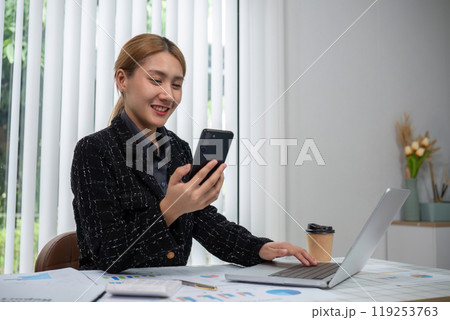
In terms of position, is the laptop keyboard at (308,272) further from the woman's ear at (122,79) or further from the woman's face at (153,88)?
the woman's ear at (122,79)

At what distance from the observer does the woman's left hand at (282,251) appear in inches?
42.7

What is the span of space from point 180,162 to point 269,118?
3.75ft

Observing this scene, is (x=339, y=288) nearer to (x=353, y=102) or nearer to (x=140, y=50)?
(x=140, y=50)

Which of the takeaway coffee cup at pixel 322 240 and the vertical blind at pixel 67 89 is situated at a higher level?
the vertical blind at pixel 67 89

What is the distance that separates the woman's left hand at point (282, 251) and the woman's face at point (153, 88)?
49 centimetres

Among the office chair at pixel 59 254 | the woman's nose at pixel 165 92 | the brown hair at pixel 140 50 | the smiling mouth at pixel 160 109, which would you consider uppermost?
the brown hair at pixel 140 50

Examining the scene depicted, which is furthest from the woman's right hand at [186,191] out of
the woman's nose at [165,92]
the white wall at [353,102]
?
the white wall at [353,102]

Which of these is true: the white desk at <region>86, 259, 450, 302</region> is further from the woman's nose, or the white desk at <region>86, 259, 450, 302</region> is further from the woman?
the woman's nose

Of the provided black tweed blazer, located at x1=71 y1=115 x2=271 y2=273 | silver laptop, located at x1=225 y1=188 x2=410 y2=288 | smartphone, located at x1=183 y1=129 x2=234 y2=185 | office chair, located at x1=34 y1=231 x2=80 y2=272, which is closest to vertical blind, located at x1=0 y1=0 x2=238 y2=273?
office chair, located at x1=34 y1=231 x2=80 y2=272

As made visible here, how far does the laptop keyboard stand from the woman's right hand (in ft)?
0.78

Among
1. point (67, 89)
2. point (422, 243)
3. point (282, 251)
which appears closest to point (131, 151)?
point (282, 251)
